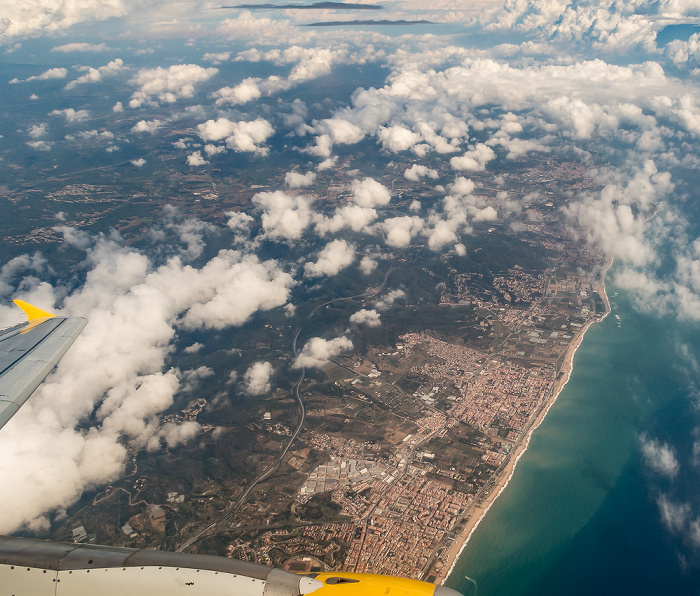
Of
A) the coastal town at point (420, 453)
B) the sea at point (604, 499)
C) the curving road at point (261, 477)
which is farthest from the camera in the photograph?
the curving road at point (261, 477)

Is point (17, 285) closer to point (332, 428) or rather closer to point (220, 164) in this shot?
point (332, 428)

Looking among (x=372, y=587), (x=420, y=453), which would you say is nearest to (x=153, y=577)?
(x=372, y=587)

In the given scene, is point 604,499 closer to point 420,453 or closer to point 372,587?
point 420,453

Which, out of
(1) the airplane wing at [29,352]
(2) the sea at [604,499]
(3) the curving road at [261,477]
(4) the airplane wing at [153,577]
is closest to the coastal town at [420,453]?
(3) the curving road at [261,477]

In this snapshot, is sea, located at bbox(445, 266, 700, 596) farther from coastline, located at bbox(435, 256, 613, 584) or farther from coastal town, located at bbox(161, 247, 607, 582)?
coastal town, located at bbox(161, 247, 607, 582)

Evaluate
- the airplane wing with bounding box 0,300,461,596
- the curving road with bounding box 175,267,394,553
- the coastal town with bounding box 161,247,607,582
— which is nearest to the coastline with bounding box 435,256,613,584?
the coastal town with bounding box 161,247,607,582

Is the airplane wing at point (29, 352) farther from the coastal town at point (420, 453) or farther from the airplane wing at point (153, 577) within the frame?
the coastal town at point (420, 453)
